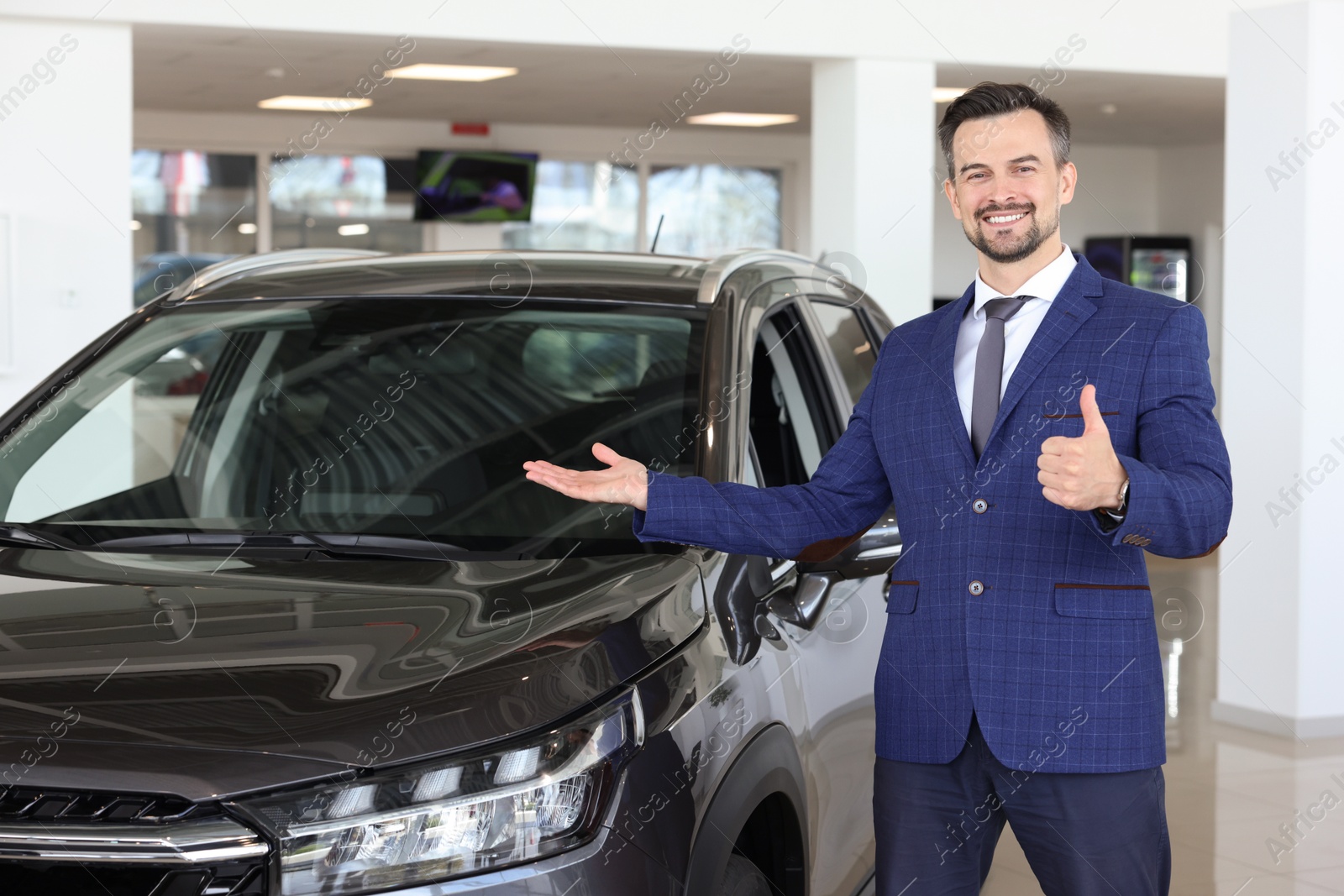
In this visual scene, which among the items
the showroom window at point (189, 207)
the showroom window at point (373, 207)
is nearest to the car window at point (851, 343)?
the showroom window at point (373, 207)

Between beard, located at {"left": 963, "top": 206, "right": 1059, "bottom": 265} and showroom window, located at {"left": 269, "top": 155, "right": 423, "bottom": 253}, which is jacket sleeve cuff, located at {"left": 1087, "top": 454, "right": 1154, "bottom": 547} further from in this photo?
showroom window, located at {"left": 269, "top": 155, "right": 423, "bottom": 253}

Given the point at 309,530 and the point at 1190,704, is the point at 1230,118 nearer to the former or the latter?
the point at 1190,704

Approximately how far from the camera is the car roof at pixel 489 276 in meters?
2.65

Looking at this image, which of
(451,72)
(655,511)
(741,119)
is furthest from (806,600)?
(741,119)

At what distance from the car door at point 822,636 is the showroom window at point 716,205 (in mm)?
10600

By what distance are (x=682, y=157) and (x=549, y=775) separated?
1225cm

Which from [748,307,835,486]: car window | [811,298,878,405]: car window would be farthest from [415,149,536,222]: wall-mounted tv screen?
[748,307,835,486]: car window

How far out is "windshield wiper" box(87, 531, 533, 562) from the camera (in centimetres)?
215

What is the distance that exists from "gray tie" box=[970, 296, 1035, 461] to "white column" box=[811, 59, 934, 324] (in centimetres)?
602

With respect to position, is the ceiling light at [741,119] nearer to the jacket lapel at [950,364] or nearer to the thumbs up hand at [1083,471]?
the jacket lapel at [950,364]

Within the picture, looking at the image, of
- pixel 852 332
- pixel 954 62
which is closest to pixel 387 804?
pixel 852 332

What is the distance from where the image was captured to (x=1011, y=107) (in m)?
2.06

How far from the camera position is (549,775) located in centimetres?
161

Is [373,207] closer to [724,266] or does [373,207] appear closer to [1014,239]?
[724,266]
